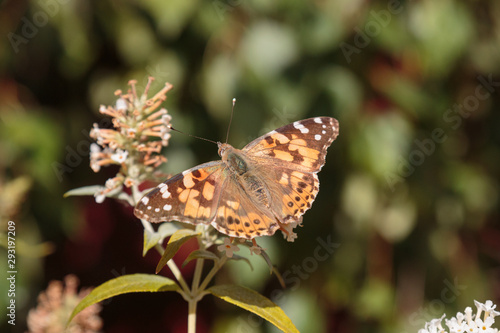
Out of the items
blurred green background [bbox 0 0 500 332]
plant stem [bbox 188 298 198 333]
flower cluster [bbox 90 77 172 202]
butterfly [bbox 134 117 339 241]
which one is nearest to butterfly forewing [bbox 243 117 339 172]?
butterfly [bbox 134 117 339 241]

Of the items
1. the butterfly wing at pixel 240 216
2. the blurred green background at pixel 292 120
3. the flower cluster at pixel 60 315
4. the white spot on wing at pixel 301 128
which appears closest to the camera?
the butterfly wing at pixel 240 216

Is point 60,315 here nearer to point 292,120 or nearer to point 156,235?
point 156,235

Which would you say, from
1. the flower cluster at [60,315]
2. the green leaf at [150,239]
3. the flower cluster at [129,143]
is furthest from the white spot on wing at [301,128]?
the flower cluster at [60,315]

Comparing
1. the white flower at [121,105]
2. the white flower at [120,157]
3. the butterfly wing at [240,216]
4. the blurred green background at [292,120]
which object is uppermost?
the blurred green background at [292,120]

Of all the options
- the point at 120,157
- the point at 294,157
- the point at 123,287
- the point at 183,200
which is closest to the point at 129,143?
the point at 120,157

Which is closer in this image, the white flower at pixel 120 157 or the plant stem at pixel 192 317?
the plant stem at pixel 192 317

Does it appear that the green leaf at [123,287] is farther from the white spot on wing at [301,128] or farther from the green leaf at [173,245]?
the white spot on wing at [301,128]

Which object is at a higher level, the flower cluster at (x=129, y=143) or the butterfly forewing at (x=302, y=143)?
the butterfly forewing at (x=302, y=143)

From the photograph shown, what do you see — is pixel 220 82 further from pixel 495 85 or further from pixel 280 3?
pixel 495 85
